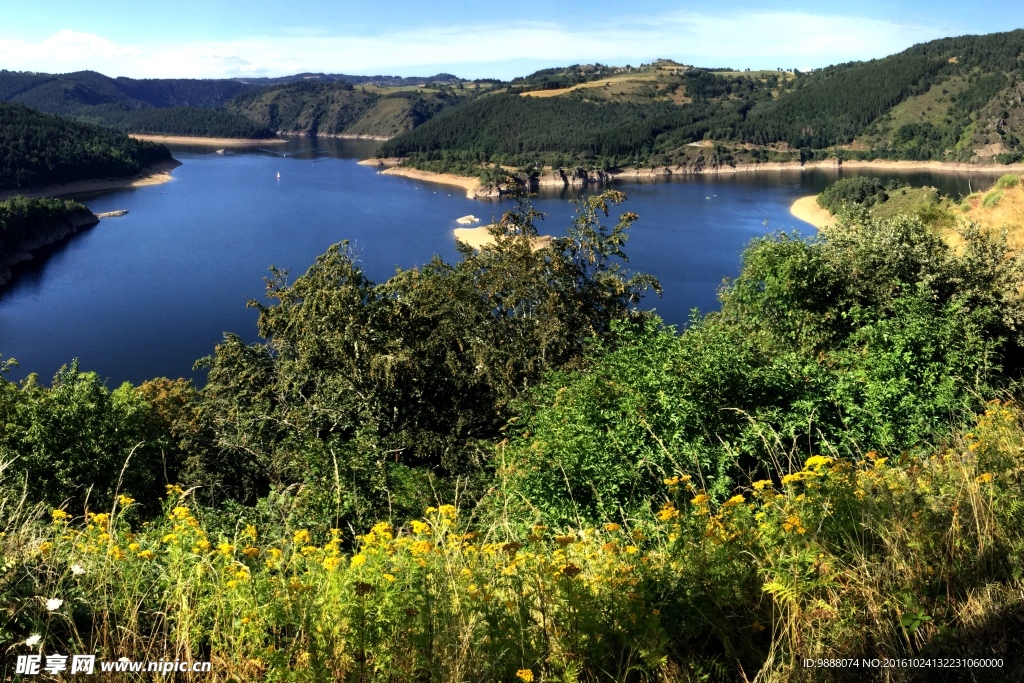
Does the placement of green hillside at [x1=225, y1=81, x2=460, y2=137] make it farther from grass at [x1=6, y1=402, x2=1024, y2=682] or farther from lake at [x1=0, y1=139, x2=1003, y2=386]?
grass at [x1=6, y1=402, x2=1024, y2=682]

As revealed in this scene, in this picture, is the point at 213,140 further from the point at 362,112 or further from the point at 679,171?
the point at 679,171

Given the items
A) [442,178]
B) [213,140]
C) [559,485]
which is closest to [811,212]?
[442,178]

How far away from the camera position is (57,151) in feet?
277

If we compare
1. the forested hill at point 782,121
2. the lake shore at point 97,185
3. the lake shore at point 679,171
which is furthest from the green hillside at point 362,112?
the lake shore at point 97,185

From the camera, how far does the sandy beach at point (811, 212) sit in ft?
181

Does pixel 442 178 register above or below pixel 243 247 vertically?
above

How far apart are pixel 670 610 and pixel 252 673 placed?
119cm

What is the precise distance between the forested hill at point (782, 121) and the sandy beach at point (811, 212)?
39427 mm

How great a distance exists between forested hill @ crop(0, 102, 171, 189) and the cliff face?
20.6m

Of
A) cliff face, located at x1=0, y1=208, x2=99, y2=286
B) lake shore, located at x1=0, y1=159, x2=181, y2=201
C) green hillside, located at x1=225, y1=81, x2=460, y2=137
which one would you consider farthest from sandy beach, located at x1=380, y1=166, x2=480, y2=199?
green hillside, located at x1=225, y1=81, x2=460, y2=137

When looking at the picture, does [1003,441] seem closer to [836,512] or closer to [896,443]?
[836,512]

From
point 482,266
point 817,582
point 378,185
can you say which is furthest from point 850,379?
point 378,185

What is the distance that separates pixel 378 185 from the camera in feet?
289

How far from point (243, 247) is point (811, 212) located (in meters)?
44.6
